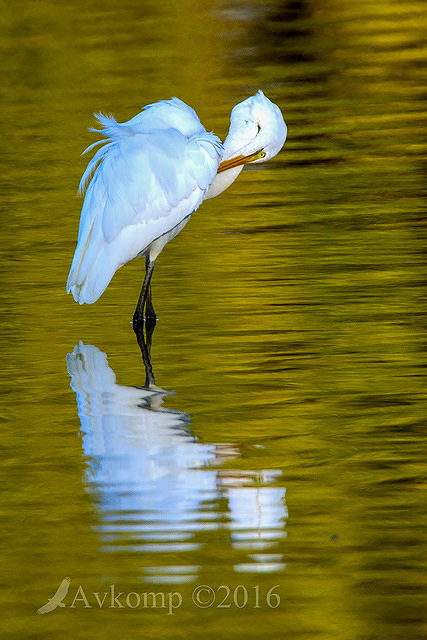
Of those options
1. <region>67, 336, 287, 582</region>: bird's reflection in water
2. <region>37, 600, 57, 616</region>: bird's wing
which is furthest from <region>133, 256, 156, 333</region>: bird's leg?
<region>37, 600, 57, 616</region>: bird's wing

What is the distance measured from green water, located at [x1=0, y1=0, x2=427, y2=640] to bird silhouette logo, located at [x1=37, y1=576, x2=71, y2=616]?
0.03m

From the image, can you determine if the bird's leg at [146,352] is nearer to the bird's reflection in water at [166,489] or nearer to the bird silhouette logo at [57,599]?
the bird's reflection in water at [166,489]

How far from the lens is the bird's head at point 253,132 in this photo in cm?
996

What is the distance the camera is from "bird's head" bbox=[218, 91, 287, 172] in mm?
9961

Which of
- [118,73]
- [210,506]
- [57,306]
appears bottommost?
[210,506]

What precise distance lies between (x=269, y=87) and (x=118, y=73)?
2.78m

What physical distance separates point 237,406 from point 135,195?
2393mm

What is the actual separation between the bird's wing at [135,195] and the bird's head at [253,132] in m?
0.39

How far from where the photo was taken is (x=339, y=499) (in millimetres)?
6191

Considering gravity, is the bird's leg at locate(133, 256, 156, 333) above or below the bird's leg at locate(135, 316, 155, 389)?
above

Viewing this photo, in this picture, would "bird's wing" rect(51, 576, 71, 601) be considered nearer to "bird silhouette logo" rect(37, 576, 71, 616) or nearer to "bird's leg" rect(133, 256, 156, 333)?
"bird silhouette logo" rect(37, 576, 71, 616)

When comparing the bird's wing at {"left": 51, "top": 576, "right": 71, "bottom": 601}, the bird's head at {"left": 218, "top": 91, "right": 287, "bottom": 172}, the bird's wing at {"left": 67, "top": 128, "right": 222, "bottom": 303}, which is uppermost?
the bird's head at {"left": 218, "top": 91, "right": 287, "bottom": 172}

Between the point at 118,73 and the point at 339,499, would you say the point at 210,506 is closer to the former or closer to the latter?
the point at 339,499

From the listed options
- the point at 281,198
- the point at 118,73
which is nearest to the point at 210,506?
the point at 281,198
